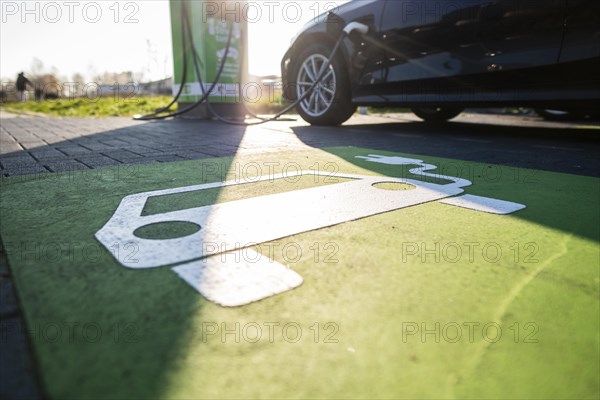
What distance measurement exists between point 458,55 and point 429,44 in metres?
0.33

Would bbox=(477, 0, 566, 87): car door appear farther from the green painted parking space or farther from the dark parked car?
the green painted parking space

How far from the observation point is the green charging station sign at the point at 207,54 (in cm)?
786

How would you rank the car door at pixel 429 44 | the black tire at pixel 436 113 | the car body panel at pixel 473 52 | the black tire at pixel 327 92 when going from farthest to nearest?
the black tire at pixel 436 113
the black tire at pixel 327 92
the car door at pixel 429 44
the car body panel at pixel 473 52

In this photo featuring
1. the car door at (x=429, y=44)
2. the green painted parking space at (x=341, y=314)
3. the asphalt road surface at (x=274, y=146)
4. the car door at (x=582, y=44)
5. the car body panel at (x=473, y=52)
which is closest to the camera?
the green painted parking space at (x=341, y=314)

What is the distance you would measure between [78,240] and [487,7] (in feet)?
12.7

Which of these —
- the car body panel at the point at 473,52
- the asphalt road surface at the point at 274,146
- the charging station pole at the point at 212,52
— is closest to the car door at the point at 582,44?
the car body panel at the point at 473,52

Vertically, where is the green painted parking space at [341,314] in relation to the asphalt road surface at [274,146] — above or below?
below

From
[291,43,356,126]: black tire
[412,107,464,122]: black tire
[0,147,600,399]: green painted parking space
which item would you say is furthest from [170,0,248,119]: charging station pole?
[0,147,600,399]: green painted parking space

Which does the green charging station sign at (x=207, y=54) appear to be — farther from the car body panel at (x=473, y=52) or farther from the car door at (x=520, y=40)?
the car door at (x=520, y=40)

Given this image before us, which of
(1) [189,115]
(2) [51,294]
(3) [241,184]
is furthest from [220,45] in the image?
(2) [51,294]

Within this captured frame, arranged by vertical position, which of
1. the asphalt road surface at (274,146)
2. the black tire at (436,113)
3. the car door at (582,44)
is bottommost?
the asphalt road surface at (274,146)

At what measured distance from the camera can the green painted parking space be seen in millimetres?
742

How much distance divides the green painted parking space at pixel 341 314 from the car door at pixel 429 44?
9.37ft

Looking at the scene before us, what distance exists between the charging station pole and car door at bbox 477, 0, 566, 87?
474 centimetres
